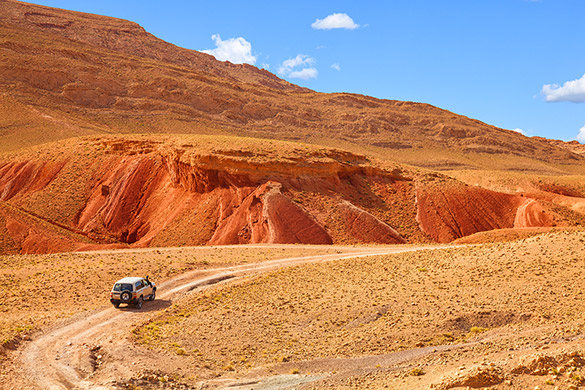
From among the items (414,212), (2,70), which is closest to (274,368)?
(414,212)

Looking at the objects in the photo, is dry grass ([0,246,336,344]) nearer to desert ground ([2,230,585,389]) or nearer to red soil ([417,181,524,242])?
desert ground ([2,230,585,389])

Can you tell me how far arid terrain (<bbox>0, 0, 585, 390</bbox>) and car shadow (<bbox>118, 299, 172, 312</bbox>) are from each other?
0.16 metres

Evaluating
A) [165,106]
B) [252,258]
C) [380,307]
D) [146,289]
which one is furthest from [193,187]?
[165,106]

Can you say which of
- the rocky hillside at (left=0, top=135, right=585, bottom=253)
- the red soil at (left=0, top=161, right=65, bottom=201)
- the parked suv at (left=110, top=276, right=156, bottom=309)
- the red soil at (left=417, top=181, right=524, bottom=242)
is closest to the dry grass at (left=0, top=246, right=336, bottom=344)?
the parked suv at (left=110, top=276, right=156, bottom=309)

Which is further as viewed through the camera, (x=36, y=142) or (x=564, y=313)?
(x=36, y=142)

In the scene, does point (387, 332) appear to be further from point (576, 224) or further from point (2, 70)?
point (2, 70)

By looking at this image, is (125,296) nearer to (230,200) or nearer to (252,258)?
(252,258)

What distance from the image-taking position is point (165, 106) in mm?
102875

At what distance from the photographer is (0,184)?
54.6 meters

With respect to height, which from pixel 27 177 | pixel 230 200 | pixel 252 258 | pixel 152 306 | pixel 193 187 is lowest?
pixel 152 306

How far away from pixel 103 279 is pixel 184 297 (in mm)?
4914

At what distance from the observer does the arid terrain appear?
15.2 metres

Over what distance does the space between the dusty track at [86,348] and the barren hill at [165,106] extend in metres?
57.2

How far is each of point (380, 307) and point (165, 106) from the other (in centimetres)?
8990
